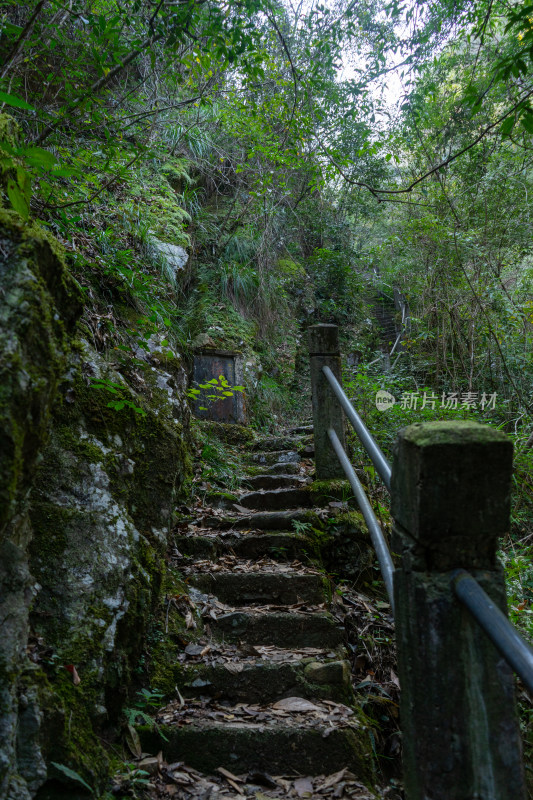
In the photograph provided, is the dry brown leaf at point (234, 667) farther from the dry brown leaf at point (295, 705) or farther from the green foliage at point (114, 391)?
the green foliage at point (114, 391)

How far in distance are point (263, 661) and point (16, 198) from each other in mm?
2092

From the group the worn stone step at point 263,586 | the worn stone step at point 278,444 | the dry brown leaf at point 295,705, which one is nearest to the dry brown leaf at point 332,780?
the dry brown leaf at point 295,705

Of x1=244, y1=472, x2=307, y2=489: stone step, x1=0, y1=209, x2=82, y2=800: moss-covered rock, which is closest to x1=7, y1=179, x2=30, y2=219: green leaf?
x1=0, y1=209, x2=82, y2=800: moss-covered rock

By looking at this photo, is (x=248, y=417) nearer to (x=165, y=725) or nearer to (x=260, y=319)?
(x=260, y=319)

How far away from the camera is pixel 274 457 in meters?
4.94

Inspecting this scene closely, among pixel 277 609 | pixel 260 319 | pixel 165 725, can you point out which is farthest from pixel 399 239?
pixel 165 725

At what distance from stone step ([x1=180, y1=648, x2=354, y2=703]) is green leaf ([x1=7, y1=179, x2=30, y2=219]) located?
196 cm

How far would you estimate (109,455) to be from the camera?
2.38m

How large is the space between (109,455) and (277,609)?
1.23m

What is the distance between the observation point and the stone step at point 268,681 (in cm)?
217

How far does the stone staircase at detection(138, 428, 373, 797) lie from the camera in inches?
74.5

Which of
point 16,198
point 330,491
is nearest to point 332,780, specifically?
point 330,491

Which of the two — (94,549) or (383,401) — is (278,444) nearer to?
(383,401)

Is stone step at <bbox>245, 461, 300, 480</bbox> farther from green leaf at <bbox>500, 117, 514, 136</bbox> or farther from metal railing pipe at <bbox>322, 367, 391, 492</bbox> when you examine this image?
green leaf at <bbox>500, 117, 514, 136</bbox>
